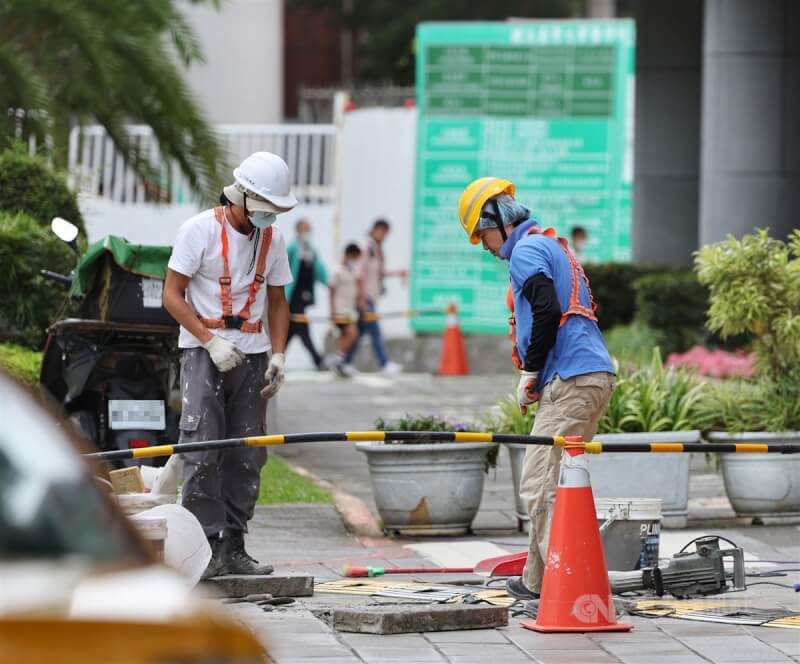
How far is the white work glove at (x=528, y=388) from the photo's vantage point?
7797mm

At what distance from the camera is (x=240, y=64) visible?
40.6 metres

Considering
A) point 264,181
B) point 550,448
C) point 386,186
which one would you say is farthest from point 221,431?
point 386,186

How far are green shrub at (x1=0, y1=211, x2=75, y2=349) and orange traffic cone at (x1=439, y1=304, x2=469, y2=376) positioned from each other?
36.9 feet

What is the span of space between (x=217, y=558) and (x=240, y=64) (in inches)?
1320

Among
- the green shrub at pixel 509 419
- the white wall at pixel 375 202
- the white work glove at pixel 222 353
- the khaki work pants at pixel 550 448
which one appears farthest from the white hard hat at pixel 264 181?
the white wall at pixel 375 202

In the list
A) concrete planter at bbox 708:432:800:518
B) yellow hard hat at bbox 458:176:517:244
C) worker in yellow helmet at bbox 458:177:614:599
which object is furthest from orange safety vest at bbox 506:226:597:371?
concrete planter at bbox 708:432:800:518

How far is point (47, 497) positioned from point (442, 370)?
2031 centimetres

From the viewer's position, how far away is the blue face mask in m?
8.08

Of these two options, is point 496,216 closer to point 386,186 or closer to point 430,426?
point 430,426

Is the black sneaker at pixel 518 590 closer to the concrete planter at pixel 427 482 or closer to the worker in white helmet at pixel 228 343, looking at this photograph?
the worker in white helmet at pixel 228 343

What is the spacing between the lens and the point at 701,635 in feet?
22.5

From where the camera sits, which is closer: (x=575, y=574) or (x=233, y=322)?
(x=575, y=574)

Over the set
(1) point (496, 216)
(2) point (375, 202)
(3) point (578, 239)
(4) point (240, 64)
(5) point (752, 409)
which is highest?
(4) point (240, 64)

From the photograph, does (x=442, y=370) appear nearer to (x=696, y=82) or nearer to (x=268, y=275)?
(x=696, y=82)
